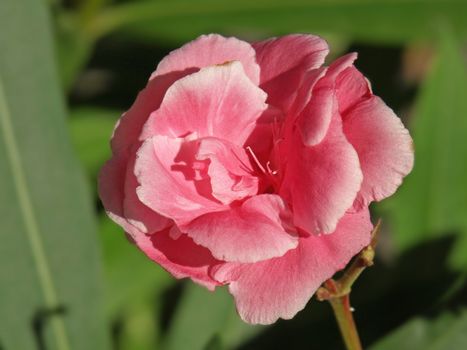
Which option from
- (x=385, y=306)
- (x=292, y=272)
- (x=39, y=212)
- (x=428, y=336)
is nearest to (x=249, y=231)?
(x=292, y=272)

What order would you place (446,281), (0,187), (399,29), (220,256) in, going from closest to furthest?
(220,256)
(0,187)
(446,281)
(399,29)

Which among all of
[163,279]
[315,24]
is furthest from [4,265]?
[315,24]

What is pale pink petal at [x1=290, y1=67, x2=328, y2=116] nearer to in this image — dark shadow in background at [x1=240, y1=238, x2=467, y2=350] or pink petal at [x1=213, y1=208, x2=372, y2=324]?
pink petal at [x1=213, y1=208, x2=372, y2=324]

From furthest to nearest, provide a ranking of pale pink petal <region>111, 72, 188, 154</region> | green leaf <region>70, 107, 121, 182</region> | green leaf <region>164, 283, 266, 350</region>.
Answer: green leaf <region>70, 107, 121, 182</region> < green leaf <region>164, 283, 266, 350</region> < pale pink petal <region>111, 72, 188, 154</region>

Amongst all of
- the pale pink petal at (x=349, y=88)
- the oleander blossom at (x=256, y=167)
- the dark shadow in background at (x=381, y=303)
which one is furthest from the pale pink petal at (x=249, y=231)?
the dark shadow in background at (x=381, y=303)

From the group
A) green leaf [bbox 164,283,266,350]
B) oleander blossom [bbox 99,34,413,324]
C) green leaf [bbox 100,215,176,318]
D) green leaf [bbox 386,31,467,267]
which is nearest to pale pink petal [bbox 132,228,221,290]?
oleander blossom [bbox 99,34,413,324]

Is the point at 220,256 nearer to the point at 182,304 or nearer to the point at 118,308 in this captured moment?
the point at 182,304

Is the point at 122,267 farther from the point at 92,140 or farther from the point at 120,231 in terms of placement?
the point at 92,140
